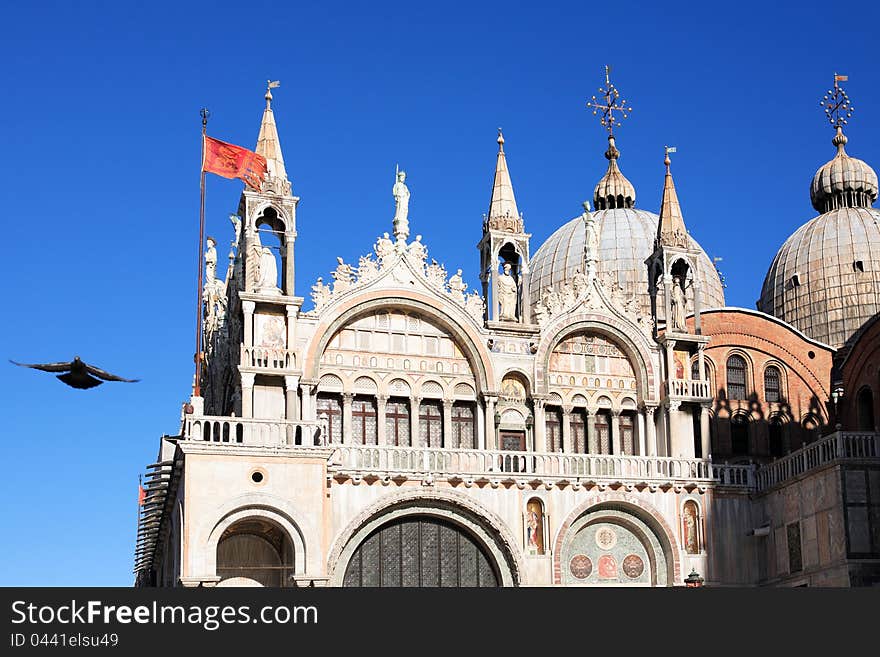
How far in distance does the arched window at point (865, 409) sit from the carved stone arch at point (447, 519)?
16.4 m

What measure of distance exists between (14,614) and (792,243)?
48213 mm

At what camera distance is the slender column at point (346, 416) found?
4109 cm

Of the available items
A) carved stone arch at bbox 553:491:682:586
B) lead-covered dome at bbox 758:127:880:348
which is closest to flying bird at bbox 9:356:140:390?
carved stone arch at bbox 553:491:682:586

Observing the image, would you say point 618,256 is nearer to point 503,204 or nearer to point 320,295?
point 503,204

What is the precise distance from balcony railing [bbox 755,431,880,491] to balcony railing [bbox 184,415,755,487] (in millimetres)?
1432

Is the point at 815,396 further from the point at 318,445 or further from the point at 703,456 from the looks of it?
the point at 318,445

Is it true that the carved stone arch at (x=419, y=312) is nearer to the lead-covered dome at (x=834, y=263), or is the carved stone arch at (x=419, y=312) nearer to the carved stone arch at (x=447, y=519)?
the carved stone arch at (x=447, y=519)

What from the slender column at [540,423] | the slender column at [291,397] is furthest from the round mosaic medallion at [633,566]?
the slender column at [291,397]

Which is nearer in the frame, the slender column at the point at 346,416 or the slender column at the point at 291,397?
the slender column at the point at 291,397

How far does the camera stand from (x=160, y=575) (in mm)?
46125

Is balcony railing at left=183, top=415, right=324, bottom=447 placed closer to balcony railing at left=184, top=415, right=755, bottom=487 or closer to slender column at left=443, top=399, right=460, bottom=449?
balcony railing at left=184, top=415, right=755, bottom=487

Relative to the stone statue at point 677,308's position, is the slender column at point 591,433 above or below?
below

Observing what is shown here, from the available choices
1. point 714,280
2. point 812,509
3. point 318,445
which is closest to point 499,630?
point 318,445

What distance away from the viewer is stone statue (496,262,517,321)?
44.2m
